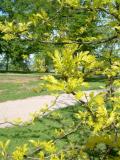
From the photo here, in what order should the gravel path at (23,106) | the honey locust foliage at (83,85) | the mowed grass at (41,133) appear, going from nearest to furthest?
the honey locust foliage at (83,85) → the mowed grass at (41,133) → the gravel path at (23,106)

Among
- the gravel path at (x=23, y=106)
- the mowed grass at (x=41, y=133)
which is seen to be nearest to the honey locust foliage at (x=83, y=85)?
the mowed grass at (x=41, y=133)

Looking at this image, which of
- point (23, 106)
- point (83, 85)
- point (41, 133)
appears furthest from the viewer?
point (23, 106)

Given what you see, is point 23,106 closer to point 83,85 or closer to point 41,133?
point 41,133

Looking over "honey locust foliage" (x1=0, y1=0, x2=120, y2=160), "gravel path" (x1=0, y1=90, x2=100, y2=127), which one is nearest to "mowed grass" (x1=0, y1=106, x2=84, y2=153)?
"gravel path" (x1=0, y1=90, x2=100, y2=127)

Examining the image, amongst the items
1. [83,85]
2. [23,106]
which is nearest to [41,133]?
[23,106]

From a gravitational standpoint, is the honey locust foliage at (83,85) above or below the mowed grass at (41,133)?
above

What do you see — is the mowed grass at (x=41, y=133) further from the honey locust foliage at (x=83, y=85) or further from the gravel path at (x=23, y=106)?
the honey locust foliage at (x=83, y=85)

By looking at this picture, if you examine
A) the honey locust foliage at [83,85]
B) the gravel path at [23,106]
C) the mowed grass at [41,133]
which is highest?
the honey locust foliage at [83,85]

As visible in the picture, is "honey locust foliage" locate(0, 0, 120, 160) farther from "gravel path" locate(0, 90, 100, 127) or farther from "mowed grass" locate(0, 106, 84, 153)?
"gravel path" locate(0, 90, 100, 127)

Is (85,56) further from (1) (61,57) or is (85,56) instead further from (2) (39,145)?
(2) (39,145)

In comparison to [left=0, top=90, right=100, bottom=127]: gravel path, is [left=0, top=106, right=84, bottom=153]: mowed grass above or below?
above

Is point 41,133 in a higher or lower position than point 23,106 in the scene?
higher

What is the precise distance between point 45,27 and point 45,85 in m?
1.16

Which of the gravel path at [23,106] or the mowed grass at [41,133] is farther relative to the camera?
the gravel path at [23,106]
